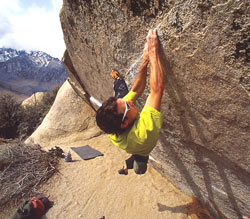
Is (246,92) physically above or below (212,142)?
above

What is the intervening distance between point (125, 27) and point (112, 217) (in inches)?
107

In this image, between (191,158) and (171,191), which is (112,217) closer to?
(171,191)

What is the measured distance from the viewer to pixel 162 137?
265 centimetres

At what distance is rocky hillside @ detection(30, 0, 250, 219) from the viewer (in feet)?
3.95

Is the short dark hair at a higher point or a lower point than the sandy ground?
higher

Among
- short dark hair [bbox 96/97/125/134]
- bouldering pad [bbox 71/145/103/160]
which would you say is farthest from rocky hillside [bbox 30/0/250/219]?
bouldering pad [bbox 71/145/103/160]

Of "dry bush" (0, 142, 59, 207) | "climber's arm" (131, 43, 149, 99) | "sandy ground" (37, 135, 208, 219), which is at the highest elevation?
"climber's arm" (131, 43, 149, 99)

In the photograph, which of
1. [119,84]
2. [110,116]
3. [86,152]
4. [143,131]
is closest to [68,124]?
[86,152]

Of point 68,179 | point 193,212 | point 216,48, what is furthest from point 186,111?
point 68,179

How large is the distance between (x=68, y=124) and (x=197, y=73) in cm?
482

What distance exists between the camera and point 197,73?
1487 mm

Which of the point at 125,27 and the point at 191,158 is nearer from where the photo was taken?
the point at 125,27

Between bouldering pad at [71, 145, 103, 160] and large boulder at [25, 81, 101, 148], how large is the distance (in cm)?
61

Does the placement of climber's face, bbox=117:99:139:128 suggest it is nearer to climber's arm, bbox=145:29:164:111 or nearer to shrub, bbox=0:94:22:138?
climber's arm, bbox=145:29:164:111
